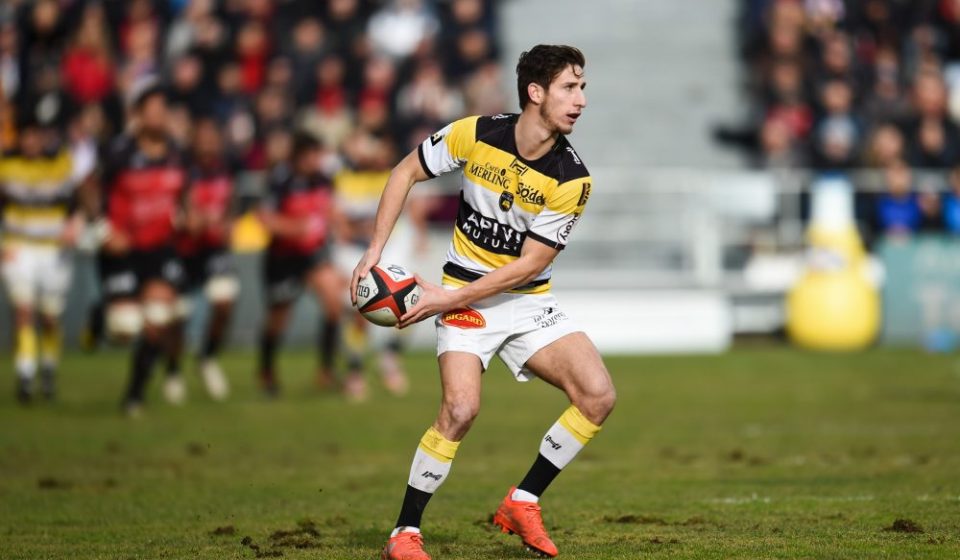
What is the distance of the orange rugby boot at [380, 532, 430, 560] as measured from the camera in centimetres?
691

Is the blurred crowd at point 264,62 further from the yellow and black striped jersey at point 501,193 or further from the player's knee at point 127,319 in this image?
the yellow and black striped jersey at point 501,193

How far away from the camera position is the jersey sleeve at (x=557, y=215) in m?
7.25

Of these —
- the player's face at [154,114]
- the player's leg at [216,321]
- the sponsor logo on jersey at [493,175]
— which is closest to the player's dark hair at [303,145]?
the player's leg at [216,321]

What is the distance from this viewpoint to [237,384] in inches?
696

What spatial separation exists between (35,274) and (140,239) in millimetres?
2311

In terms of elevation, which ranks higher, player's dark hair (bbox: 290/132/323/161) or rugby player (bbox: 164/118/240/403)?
player's dark hair (bbox: 290/132/323/161)

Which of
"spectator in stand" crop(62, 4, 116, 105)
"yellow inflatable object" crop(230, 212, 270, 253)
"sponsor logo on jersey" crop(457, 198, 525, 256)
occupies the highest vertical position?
"spectator in stand" crop(62, 4, 116, 105)

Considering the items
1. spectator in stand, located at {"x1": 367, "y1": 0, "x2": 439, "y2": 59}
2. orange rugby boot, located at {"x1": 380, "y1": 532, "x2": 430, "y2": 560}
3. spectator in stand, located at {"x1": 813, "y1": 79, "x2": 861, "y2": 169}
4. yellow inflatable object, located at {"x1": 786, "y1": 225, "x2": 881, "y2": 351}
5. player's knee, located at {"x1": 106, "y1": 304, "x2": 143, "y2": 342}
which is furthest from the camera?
spectator in stand, located at {"x1": 367, "y1": 0, "x2": 439, "y2": 59}

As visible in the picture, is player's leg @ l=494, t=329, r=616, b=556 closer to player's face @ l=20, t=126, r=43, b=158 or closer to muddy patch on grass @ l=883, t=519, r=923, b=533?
muddy patch on grass @ l=883, t=519, r=923, b=533

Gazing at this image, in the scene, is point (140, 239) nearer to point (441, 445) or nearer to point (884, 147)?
point (441, 445)

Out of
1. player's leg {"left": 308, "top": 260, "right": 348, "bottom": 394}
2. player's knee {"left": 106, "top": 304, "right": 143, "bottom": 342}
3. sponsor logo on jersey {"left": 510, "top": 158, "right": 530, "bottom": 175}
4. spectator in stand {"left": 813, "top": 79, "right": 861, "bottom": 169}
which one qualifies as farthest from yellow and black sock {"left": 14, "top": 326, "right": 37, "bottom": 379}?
spectator in stand {"left": 813, "top": 79, "right": 861, "bottom": 169}

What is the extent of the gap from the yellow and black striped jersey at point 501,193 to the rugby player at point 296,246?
348 inches

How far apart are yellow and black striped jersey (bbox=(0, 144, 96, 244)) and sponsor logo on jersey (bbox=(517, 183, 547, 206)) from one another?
10.1m

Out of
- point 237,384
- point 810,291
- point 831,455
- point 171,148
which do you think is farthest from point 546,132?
point 810,291
